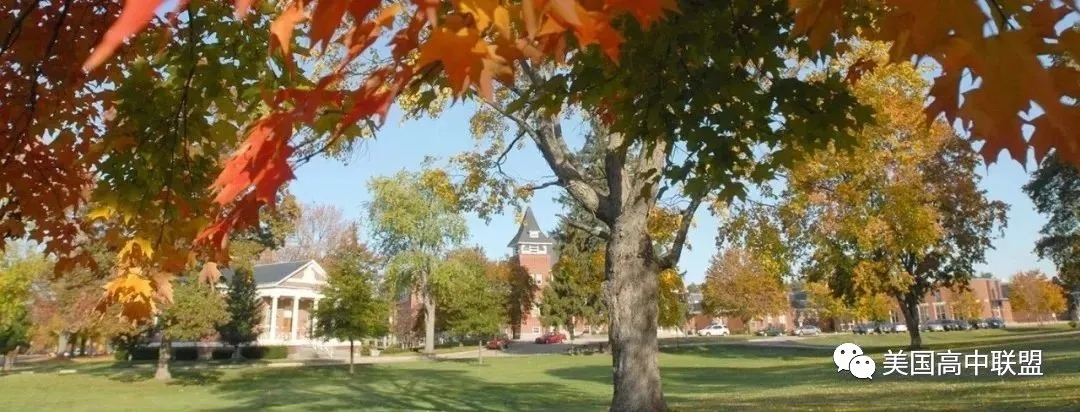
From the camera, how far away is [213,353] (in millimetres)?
47562

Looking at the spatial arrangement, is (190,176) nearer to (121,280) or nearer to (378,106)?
→ (121,280)

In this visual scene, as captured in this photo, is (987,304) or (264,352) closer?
(264,352)

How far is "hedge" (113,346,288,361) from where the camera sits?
153 feet

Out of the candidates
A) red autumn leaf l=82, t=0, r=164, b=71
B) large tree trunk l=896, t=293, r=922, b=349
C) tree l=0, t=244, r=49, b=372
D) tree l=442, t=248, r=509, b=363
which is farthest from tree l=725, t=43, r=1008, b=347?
tree l=0, t=244, r=49, b=372

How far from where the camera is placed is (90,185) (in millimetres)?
6348

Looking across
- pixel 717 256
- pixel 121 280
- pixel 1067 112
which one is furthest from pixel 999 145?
pixel 717 256

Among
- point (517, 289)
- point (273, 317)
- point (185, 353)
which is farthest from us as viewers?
point (517, 289)

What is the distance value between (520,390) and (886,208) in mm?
12559

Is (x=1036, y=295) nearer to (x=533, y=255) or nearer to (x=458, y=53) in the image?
(x=533, y=255)

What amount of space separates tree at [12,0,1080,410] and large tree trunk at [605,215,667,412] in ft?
0.09

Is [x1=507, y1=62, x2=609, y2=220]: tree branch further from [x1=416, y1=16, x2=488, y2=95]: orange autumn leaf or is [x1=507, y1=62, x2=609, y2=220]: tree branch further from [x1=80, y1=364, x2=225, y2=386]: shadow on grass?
[x1=80, y1=364, x2=225, y2=386]: shadow on grass

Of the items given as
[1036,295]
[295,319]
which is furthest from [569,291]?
[1036,295]

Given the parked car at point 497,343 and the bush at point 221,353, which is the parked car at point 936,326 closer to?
the parked car at point 497,343

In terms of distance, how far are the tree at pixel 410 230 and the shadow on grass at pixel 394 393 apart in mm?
18352
